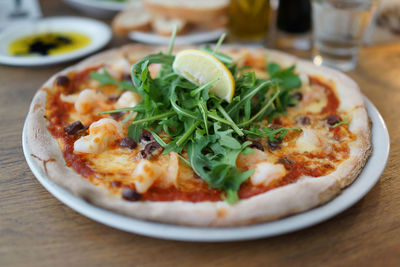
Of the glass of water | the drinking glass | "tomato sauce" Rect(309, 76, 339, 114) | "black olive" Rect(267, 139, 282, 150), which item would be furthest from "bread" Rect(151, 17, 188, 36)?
"black olive" Rect(267, 139, 282, 150)

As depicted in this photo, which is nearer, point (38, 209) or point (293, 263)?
point (293, 263)

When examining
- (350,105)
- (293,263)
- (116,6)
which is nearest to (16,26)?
(116,6)

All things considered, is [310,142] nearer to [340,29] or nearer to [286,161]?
[286,161]

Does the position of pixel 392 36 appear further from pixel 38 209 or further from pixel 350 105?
pixel 38 209

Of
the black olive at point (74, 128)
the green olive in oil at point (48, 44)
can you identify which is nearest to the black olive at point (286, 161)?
the black olive at point (74, 128)

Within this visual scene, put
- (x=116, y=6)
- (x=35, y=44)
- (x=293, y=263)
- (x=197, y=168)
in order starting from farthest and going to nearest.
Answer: (x=116, y=6), (x=35, y=44), (x=197, y=168), (x=293, y=263)

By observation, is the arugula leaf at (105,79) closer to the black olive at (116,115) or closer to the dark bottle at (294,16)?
the black olive at (116,115)

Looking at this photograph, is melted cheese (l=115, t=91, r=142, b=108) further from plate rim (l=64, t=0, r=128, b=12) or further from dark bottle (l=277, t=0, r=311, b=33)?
plate rim (l=64, t=0, r=128, b=12)
